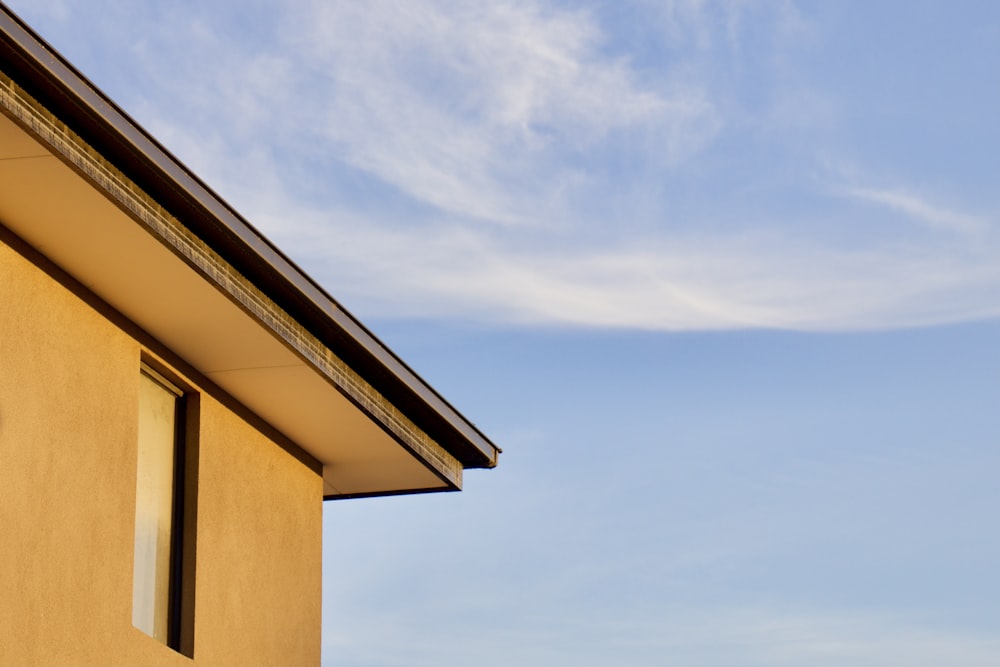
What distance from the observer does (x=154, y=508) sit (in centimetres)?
1013

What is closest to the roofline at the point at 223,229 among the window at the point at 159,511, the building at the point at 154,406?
the building at the point at 154,406

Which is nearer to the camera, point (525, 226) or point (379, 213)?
point (379, 213)

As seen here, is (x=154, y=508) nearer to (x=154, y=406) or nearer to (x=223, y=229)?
(x=154, y=406)

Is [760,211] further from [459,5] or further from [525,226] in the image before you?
[459,5]

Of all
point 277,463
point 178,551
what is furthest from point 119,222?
point 277,463

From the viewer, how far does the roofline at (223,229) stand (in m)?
7.65

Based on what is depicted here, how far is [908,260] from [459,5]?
11.3 meters

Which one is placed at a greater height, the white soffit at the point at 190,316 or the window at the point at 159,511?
the white soffit at the point at 190,316

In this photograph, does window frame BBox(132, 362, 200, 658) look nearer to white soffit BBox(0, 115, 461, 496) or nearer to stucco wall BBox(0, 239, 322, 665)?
stucco wall BBox(0, 239, 322, 665)

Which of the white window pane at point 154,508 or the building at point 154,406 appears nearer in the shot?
the building at point 154,406

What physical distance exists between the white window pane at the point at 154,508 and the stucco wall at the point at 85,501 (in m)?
0.21

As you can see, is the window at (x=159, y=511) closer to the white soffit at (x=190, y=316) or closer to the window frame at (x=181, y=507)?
the window frame at (x=181, y=507)

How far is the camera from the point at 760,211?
29.9 m

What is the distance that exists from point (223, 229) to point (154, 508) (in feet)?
6.56
